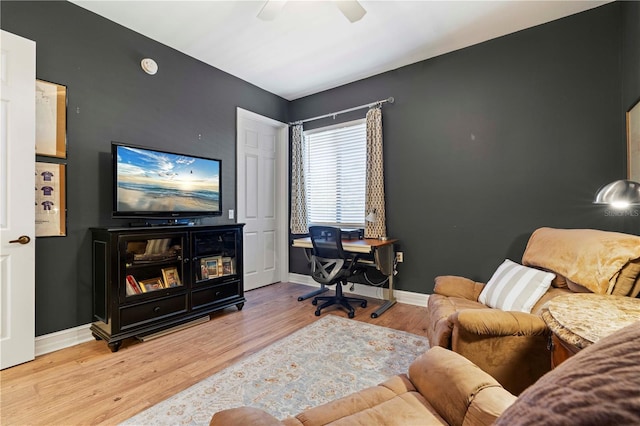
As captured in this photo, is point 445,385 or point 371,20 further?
point 371,20

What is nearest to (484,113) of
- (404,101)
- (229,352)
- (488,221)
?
(404,101)

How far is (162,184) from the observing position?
2885 mm

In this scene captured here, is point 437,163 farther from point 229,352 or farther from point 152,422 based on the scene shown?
point 152,422

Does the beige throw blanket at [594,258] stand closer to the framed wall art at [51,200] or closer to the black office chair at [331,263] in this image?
the black office chair at [331,263]

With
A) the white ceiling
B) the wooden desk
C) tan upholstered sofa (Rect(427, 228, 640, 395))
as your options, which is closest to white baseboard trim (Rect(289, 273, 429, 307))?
the wooden desk

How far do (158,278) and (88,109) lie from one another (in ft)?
5.43

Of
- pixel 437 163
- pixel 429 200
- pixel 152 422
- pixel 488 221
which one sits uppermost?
pixel 437 163

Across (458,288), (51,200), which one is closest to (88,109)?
(51,200)

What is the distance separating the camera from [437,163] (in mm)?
3359

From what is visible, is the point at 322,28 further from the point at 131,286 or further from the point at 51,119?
the point at 131,286

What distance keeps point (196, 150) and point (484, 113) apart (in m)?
3.26

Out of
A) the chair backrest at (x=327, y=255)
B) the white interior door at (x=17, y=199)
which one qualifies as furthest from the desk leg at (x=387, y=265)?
the white interior door at (x=17, y=199)

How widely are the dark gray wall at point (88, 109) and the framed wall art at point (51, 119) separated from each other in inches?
2.0

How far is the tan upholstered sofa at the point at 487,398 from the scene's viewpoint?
27 centimetres
